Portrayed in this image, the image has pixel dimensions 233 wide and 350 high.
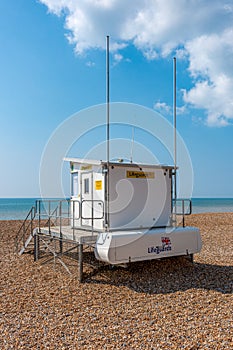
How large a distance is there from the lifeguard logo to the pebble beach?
0.64 metres

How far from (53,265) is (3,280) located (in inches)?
82.4

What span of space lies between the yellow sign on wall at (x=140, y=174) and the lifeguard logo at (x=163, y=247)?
6.45 ft

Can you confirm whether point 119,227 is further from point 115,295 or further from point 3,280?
point 3,280

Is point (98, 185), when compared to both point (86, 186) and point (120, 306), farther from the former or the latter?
point (120, 306)

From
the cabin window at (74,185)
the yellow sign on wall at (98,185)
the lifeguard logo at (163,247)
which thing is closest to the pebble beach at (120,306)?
the lifeguard logo at (163,247)

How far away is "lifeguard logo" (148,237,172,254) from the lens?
9.04 m

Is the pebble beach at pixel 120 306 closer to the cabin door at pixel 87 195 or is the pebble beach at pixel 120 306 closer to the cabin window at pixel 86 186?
the cabin door at pixel 87 195

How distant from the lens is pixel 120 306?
7.01 meters

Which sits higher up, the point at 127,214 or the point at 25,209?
the point at 127,214

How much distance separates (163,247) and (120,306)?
2.67 m

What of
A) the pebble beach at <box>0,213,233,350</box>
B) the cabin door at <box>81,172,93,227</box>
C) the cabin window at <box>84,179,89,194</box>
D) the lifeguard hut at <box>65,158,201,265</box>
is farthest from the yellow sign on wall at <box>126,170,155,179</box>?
the pebble beach at <box>0,213,233,350</box>

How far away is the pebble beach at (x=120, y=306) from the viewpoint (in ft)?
17.7

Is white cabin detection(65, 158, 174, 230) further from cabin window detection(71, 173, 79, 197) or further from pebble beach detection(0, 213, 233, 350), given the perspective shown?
pebble beach detection(0, 213, 233, 350)

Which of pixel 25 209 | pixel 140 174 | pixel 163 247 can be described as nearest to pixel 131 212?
pixel 140 174
